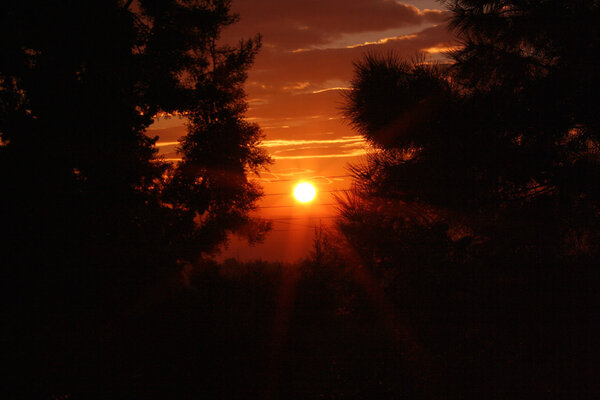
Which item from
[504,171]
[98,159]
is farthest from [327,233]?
[98,159]

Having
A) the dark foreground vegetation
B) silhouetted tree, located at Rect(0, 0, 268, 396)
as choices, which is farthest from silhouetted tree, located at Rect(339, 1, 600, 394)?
silhouetted tree, located at Rect(0, 0, 268, 396)

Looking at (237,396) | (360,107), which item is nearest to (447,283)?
(360,107)

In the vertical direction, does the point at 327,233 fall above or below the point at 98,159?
below

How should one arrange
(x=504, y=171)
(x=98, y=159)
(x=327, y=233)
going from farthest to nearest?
1. (x=98, y=159)
2. (x=327, y=233)
3. (x=504, y=171)

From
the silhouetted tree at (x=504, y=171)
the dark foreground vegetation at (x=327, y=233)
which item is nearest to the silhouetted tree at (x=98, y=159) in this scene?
the dark foreground vegetation at (x=327, y=233)

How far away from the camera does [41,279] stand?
8.66m

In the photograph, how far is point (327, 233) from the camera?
32.9 ft

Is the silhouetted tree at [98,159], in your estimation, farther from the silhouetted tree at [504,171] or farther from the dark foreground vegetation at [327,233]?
the silhouetted tree at [504,171]

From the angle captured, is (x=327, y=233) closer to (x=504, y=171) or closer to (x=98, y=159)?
(x=504, y=171)

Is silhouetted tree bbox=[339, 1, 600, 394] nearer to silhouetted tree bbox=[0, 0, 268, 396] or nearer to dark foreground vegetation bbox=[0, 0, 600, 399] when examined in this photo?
dark foreground vegetation bbox=[0, 0, 600, 399]

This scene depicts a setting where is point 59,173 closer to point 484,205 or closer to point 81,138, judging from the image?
point 81,138

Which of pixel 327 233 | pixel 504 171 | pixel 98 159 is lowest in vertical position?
pixel 327 233

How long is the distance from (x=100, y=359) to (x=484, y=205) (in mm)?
8238

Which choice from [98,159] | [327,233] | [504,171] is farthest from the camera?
[98,159]
